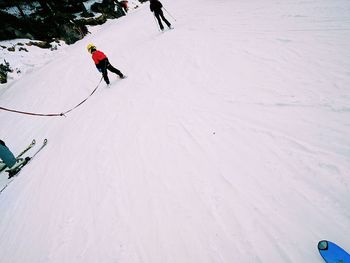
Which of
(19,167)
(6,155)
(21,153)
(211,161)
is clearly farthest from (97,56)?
(211,161)

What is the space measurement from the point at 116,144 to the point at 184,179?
242 centimetres

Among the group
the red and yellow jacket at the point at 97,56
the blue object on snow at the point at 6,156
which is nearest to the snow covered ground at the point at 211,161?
the blue object on snow at the point at 6,156

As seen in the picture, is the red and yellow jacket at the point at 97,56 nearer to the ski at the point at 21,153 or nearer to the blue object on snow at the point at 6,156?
the ski at the point at 21,153

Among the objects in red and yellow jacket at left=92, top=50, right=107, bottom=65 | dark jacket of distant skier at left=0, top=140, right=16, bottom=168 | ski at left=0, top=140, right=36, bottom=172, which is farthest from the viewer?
red and yellow jacket at left=92, top=50, right=107, bottom=65

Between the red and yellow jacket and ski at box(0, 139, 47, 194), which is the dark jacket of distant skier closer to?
ski at box(0, 139, 47, 194)

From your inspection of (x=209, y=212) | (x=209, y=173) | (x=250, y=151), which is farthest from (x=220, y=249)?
(x=250, y=151)

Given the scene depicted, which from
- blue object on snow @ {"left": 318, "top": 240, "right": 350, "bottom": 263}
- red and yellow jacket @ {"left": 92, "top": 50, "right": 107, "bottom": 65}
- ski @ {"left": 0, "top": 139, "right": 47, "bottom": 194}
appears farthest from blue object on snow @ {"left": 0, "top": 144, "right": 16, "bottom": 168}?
blue object on snow @ {"left": 318, "top": 240, "right": 350, "bottom": 263}

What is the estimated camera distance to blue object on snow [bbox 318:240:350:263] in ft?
7.62

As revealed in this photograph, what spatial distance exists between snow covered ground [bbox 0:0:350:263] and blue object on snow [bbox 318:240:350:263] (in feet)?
0.52

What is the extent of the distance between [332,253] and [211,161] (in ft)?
6.90

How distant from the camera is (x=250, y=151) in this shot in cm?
400

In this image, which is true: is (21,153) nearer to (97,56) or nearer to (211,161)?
(97,56)

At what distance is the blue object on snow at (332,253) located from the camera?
2.32 meters

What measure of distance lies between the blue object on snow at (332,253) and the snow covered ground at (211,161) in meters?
0.16
